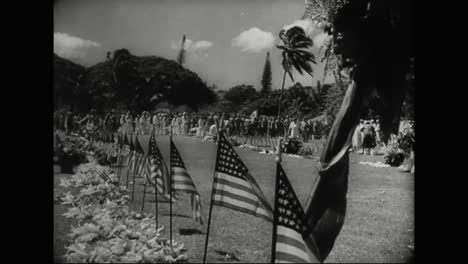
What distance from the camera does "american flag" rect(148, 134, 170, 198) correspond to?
489cm

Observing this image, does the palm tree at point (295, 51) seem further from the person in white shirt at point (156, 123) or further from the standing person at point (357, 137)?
the person in white shirt at point (156, 123)

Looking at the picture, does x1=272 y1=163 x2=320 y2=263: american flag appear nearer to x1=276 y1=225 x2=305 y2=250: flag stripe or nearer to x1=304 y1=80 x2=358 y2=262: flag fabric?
x1=276 y1=225 x2=305 y2=250: flag stripe

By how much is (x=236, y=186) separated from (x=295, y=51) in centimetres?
178

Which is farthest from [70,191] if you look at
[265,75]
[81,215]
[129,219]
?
[265,75]

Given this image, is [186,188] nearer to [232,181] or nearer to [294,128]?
[232,181]

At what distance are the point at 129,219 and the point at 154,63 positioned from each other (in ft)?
5.96

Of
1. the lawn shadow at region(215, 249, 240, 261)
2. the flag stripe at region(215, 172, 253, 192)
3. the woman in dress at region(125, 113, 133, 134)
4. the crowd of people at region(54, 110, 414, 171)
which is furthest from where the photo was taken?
the woman in dress at region(125, 113, 133, 134)

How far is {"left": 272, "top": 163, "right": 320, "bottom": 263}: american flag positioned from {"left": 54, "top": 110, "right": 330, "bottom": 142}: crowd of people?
5.05 feet

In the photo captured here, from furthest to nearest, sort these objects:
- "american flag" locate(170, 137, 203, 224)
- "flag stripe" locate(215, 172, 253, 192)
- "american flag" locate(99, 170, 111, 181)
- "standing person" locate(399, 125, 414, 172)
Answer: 1. "american flag" locate(99, 170, 111, 181)
2. "standing person" locate(399, 125, 414, 172)
3. "american flag" locate(170, 137, 203, 224)
4. "flag stripe" locate(215, 172, 253, 192)

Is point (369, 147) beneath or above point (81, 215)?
above

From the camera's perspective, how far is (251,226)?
4.66 m

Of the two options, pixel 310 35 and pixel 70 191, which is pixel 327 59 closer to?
pixel 310 35

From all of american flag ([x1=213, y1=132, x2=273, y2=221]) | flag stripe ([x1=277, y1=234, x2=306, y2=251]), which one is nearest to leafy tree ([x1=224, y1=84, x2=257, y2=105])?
american flag ([x1=213, y1=132, x2=273, y2=221])

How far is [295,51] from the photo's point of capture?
4.91m
